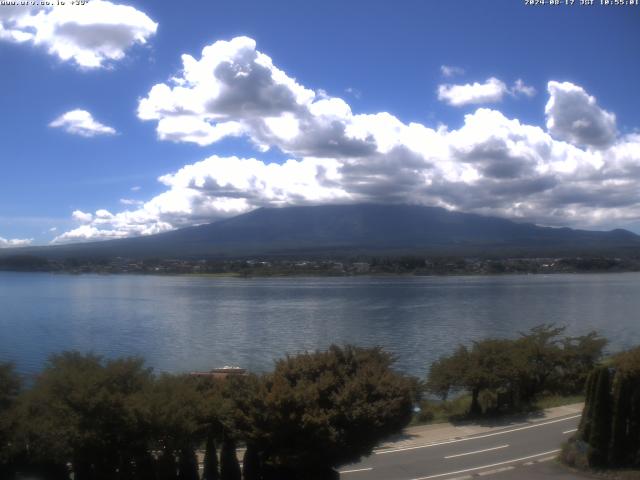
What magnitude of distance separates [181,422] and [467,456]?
693 cm

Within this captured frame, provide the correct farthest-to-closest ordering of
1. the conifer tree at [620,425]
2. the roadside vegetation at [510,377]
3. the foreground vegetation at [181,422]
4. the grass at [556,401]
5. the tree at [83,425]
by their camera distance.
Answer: the roadside vegetation at [510,377] → the grass at [556,401] → the conifer tree at [620,425] → the foreground vegetation at [181,422] → the tree at [83,425]

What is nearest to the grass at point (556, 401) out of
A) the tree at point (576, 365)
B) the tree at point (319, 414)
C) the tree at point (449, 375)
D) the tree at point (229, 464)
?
the tree at point (576, 365)

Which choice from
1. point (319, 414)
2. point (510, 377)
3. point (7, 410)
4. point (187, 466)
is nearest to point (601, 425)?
point (319, 414)

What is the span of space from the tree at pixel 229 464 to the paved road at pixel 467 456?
260cm

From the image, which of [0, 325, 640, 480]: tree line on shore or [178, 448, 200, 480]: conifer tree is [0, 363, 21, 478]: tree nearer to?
[0, 325, 640, 480]: tree line on shore

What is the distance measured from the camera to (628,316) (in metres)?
50.2

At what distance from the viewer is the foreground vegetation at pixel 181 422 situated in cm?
1008

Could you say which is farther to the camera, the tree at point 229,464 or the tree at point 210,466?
the tree at point 210,466

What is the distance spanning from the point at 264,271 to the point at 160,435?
104 meters

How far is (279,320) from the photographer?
47.9m

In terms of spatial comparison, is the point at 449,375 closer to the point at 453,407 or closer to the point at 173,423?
the point at 453,407

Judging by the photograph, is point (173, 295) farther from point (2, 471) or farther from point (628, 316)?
point (2, 471)

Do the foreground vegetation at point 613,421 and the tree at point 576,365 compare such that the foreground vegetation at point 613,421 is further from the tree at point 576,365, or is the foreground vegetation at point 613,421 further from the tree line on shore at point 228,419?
the tree at point 576,365

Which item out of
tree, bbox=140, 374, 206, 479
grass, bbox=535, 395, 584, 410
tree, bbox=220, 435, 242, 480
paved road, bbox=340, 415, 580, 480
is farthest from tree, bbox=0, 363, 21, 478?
grass, bbox=535, 395, 584, 410
